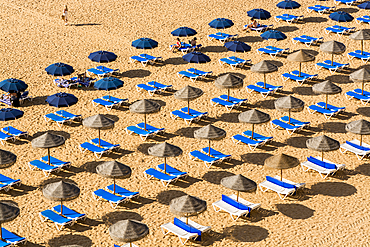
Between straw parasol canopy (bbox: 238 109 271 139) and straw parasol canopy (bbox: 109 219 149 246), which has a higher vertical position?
straw parasol canopy (bbox: 238 109 271 139)

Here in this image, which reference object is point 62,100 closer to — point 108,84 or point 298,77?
point 108,84

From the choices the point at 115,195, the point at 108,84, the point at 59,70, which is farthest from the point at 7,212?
the point at 59,70

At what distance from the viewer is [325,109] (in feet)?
126

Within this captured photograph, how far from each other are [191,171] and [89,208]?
18.5 ft

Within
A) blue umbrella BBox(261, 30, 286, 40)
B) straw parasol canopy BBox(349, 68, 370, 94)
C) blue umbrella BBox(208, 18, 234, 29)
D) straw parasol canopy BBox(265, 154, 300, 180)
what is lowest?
straw parasol canopy BBox(265, 154, 300, 180)

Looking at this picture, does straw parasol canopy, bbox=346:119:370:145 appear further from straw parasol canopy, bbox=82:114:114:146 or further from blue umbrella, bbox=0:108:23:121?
blue umbrella, bbox=0:108:23:121

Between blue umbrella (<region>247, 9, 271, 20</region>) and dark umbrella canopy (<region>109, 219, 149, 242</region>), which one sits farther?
blue umbrella (<region>247, 9, 271, 20</region>)

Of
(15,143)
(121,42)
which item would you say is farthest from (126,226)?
(121,42)

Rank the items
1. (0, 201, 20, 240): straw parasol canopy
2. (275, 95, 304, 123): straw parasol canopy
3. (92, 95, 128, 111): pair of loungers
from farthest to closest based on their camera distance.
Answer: (92, 95, 128, 111): pair of loungers < (275, 95, 304, 123): straw parasol canopy < (0, 201, 20, 240): straw parasol canopy

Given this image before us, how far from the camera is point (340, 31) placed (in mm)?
49438

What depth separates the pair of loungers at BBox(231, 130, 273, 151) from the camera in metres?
34.8

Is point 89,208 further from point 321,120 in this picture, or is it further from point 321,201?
point 321,120

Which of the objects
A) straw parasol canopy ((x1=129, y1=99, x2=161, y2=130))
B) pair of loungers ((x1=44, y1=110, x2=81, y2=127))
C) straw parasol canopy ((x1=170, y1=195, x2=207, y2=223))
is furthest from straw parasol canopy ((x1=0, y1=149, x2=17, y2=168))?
straw parasol canopy ((x1=170, y1=195, x2=207, y2=223))

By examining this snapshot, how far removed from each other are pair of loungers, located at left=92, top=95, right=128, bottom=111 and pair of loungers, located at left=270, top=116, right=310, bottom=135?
8.90 m
